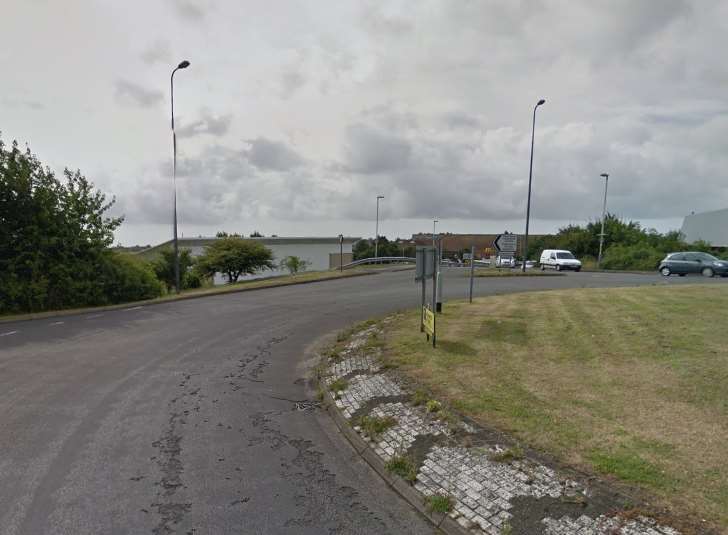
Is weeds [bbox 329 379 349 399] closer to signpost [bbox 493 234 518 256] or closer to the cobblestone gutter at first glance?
the cobblestone gutter

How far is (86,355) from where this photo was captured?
26.9 ft

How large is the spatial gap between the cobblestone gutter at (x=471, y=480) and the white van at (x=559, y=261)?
Result: 3008 centimetres

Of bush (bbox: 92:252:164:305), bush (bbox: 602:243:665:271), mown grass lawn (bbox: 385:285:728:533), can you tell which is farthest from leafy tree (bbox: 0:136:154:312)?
bush (bbox: 602:243:665:271)

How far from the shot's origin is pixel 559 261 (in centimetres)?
3191

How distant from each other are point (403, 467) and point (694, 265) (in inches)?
1144

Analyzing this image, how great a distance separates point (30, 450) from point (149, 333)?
6.27 m

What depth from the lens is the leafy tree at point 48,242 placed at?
44.5 feet

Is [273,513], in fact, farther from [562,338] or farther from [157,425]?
[562,338]

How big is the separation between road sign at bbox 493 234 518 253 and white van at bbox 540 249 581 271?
Answer: 19.1m

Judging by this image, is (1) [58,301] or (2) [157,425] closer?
(2) [157,425]

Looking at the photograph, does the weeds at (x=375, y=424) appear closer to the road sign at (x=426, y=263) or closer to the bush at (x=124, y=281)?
the road sign at (x=426, y=263)

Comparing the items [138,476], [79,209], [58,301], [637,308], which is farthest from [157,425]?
[79,209]

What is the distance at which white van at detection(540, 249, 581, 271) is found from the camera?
1242 inches

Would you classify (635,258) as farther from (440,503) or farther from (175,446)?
(175,446)
